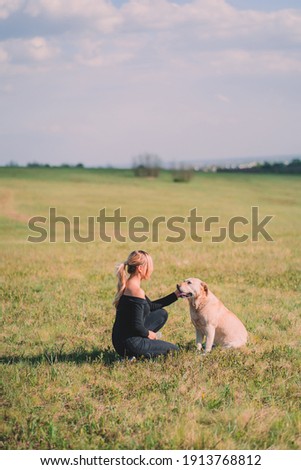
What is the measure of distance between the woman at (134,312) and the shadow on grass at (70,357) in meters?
0.40

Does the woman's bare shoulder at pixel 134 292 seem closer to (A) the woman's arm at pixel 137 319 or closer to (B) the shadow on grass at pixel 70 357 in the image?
(A) the woman's arm at pixel 137 319

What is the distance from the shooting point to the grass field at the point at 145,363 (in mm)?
6469

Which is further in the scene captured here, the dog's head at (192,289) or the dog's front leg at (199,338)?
the dog's front leg at (199,338)

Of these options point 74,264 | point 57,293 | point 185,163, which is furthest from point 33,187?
point 57,293

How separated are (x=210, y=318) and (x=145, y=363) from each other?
4.18 feet

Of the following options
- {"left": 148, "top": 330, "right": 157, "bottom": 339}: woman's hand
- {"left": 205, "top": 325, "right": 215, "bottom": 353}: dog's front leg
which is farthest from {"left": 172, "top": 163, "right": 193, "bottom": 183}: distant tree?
{"left": 148, "top": 330, "right": 157, "bottom": 339}: woman's hand

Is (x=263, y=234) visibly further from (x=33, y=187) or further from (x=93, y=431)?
(x=33, y=187)

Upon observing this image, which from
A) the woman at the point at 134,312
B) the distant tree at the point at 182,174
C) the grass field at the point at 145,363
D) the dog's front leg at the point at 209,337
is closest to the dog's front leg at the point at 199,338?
Answer: the grass field at the point at 145,363

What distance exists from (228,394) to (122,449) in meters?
1.99

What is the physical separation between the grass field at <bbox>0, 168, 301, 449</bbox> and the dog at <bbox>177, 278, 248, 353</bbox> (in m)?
0.25

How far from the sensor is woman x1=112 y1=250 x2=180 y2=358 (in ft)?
27.1

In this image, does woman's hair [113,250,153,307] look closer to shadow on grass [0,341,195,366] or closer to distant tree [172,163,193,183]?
shadow on grass [0,341,195,366]

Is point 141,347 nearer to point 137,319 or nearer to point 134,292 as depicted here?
point 137,319
